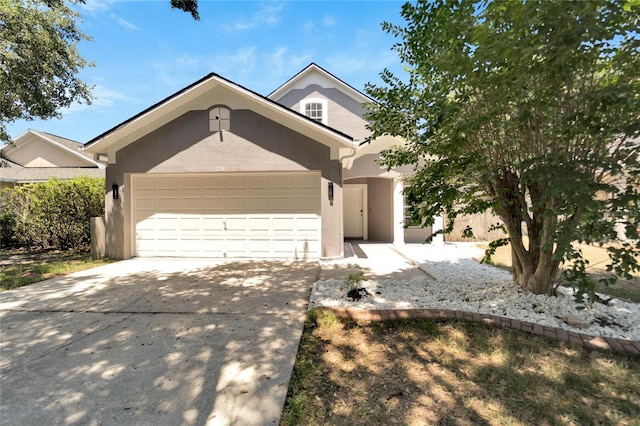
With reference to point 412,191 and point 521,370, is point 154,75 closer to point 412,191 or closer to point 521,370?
point 412,191

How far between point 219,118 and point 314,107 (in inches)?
262

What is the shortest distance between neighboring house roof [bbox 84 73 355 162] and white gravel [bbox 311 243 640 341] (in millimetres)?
3852

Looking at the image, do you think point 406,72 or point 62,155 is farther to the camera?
point 62,155

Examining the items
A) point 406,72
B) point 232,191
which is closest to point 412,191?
point 406,72

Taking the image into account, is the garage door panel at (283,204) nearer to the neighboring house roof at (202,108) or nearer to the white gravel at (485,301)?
the neighboring house roof at (202,108)

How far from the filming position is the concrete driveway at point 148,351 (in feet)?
7.25

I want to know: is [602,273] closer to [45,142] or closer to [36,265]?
[36,265]

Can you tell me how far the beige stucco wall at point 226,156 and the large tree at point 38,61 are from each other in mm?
→ 3127

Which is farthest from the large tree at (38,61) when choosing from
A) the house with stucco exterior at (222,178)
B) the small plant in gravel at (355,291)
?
the small plant in gravel at (355,291)

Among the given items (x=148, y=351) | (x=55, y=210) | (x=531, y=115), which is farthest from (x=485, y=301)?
(x=55, y=210)

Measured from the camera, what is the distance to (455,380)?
100 inches

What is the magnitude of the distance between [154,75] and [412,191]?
10014 mm

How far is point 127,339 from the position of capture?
11.0ft

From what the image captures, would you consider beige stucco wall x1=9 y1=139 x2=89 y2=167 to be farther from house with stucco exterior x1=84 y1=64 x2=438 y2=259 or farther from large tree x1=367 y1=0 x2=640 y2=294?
large tree x1=367 y1=0 x2=640 y2=294
